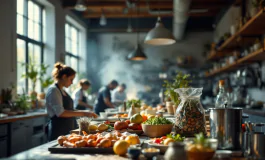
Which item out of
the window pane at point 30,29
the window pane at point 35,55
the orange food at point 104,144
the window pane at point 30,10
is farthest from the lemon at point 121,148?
the window pane at point 30,10

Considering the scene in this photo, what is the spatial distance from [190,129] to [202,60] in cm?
985

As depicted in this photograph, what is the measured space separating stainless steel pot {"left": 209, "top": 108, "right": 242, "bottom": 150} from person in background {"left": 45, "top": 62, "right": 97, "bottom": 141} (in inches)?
85.1

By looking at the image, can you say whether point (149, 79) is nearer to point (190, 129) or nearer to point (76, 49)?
point (76, 49)

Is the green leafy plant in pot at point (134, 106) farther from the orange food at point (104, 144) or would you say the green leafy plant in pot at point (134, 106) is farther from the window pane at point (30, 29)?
the window pane at point (30, 29)

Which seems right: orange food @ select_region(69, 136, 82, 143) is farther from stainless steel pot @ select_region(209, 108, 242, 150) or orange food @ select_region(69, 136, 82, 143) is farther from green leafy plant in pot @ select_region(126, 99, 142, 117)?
green leafy plant in pot @ select_region(126, 99, 142, 117)

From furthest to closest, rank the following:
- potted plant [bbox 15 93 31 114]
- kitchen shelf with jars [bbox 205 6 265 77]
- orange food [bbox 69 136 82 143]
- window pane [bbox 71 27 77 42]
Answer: window pane [bbox 71 27 77 42] < potted plant [bbox 15 93 31 114] < kitchen shelf with jars [bbox 205 6 265 77] < orange food [bbox 69 136 82 143]

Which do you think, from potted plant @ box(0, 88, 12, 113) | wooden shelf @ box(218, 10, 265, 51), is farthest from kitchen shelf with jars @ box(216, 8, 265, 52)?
potted plant @ box(0, 88, 12, 113)

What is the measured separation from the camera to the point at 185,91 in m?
2.48

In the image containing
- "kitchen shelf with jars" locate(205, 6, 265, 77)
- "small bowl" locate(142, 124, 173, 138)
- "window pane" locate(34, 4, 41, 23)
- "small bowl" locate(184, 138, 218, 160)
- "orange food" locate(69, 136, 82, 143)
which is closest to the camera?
"small bowl" locate(184, 138, 218, 160)

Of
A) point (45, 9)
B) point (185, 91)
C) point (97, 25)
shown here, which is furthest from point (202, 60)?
point (185, 91)

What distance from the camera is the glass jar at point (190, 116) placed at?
95.0 inches

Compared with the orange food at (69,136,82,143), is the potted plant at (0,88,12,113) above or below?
above

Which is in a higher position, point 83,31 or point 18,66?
point 83,31

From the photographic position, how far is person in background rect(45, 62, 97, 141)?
4.00 meters
